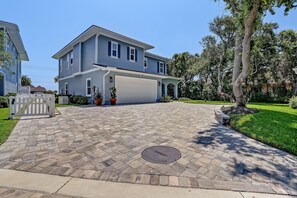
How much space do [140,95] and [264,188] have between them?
1464 centimetres

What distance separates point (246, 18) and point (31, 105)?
36.3 ft

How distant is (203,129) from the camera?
562cm

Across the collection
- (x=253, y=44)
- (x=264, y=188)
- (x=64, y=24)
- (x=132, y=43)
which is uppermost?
(x=64, y=24)

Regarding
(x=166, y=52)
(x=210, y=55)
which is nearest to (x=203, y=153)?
(x=210, y=55)

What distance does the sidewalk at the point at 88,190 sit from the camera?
210 cm

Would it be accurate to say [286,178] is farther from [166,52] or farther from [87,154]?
[166,52]

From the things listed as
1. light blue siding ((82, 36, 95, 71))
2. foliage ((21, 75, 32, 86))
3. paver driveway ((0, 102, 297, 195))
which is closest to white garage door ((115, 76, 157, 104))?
light blue siding ((82, 36, 95, 71))

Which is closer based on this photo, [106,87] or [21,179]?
[21,179]

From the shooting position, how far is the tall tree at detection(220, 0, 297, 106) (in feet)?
24.4

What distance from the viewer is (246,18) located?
313 inches

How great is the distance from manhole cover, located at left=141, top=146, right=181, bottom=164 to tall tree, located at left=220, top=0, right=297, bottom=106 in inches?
259

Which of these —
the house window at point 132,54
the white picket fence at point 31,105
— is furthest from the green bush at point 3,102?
the house window at point 132,54

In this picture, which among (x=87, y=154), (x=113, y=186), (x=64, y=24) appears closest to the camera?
(x=113, y=186)

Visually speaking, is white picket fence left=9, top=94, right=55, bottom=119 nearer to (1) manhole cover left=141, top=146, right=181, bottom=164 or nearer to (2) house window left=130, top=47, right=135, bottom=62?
(1) manhole cover left=141, top=146, right=181, bottom=164
